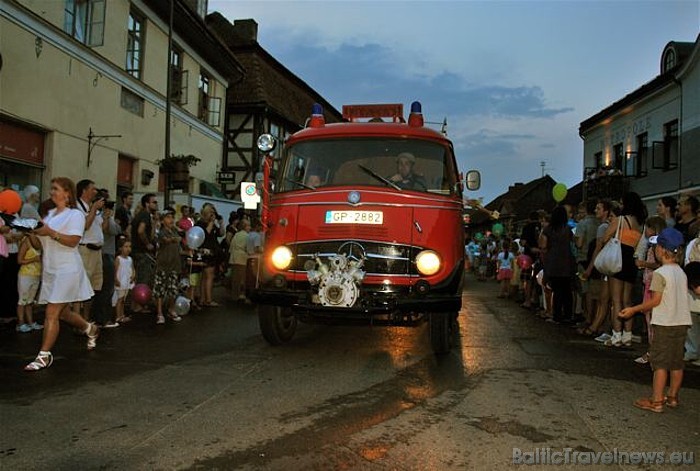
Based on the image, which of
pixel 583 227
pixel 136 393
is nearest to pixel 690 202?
pixel 583 227

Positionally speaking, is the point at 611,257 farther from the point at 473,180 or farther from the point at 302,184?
the point at 302,184

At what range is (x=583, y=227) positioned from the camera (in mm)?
8672

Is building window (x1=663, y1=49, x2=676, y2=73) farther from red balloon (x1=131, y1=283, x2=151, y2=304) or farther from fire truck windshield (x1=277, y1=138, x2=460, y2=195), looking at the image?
red balloon (x1=131, y1=283, x2=151, y2=304)

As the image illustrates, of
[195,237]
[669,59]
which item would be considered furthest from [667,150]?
[195,237]

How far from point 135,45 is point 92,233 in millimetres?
11965

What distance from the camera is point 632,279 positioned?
7.05m

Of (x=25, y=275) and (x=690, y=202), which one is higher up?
(x=690, y=202)

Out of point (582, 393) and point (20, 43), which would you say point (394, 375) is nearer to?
point (582, 393)

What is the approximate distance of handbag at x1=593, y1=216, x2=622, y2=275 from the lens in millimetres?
6945

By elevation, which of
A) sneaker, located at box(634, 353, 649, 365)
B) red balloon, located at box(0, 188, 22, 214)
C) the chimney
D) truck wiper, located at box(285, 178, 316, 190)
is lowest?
sneaker, located at box(634, 353, 649, 365)

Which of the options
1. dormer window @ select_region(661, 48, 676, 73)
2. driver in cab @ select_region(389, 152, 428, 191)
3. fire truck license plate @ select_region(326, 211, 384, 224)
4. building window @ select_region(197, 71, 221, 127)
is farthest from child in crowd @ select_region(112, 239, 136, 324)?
dormer window @ select_region(661, 48, 676, 73)

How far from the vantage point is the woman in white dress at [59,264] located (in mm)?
5316

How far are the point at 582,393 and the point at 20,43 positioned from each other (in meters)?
12.1

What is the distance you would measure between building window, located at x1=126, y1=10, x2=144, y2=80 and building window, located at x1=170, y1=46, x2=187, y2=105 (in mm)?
2404
